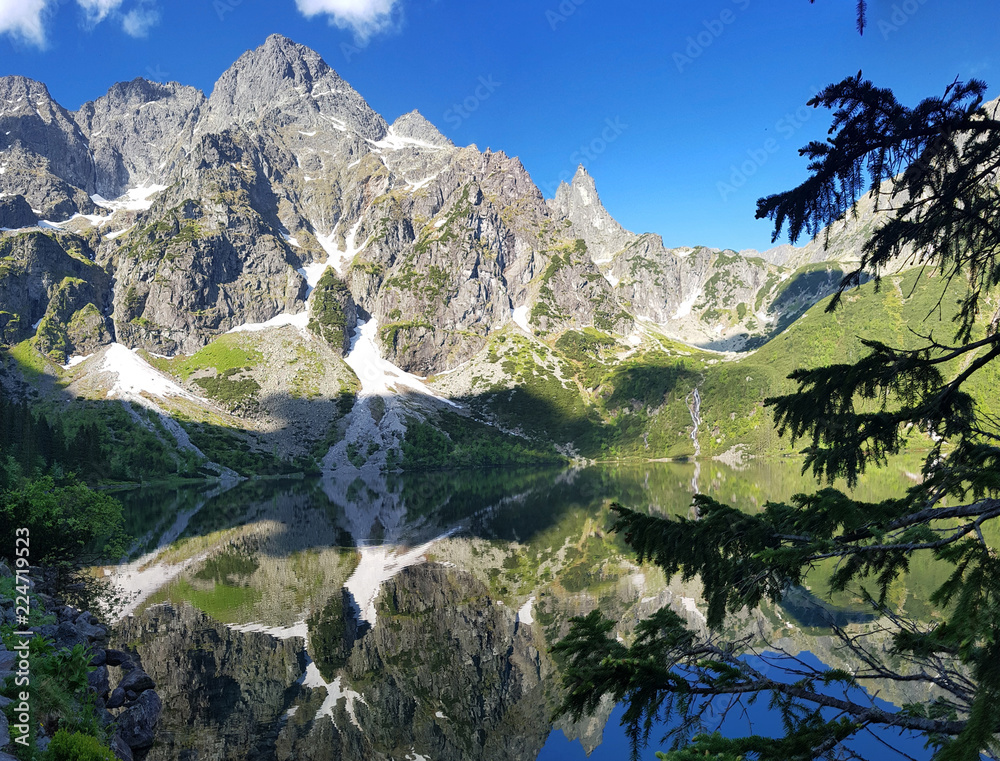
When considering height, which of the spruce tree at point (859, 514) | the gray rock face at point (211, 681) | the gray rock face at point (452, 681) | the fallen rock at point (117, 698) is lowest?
the gray rock face at point (452, 681)

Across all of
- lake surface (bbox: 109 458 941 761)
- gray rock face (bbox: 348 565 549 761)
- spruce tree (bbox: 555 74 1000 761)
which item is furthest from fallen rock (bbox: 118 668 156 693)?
spruce tree (bbox: 555 74 1000 761)

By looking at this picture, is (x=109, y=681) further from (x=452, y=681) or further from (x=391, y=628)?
(x=452, y=681)

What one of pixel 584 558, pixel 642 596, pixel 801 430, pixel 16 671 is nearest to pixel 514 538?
pixel 584 558

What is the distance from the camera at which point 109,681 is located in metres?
20.5

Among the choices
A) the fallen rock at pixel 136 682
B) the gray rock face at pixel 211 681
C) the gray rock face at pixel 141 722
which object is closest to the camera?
the gray rock face at pixel 141 722

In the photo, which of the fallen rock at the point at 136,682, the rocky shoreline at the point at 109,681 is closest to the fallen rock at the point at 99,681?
the rocky shoreline at the point at 109,681

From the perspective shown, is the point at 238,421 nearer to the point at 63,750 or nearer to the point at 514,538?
the point at 514,538

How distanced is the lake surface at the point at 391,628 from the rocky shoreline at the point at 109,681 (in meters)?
0.73

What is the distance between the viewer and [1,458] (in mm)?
69500

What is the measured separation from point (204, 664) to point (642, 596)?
969 inches

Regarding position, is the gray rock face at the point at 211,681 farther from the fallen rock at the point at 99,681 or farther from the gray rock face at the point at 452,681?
the gray rock face at the point at 452,681

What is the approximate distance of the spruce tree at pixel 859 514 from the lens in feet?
15.2

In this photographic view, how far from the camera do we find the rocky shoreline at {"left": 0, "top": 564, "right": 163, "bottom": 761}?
15.6m

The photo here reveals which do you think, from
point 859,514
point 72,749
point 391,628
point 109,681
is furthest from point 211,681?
point 859,514
